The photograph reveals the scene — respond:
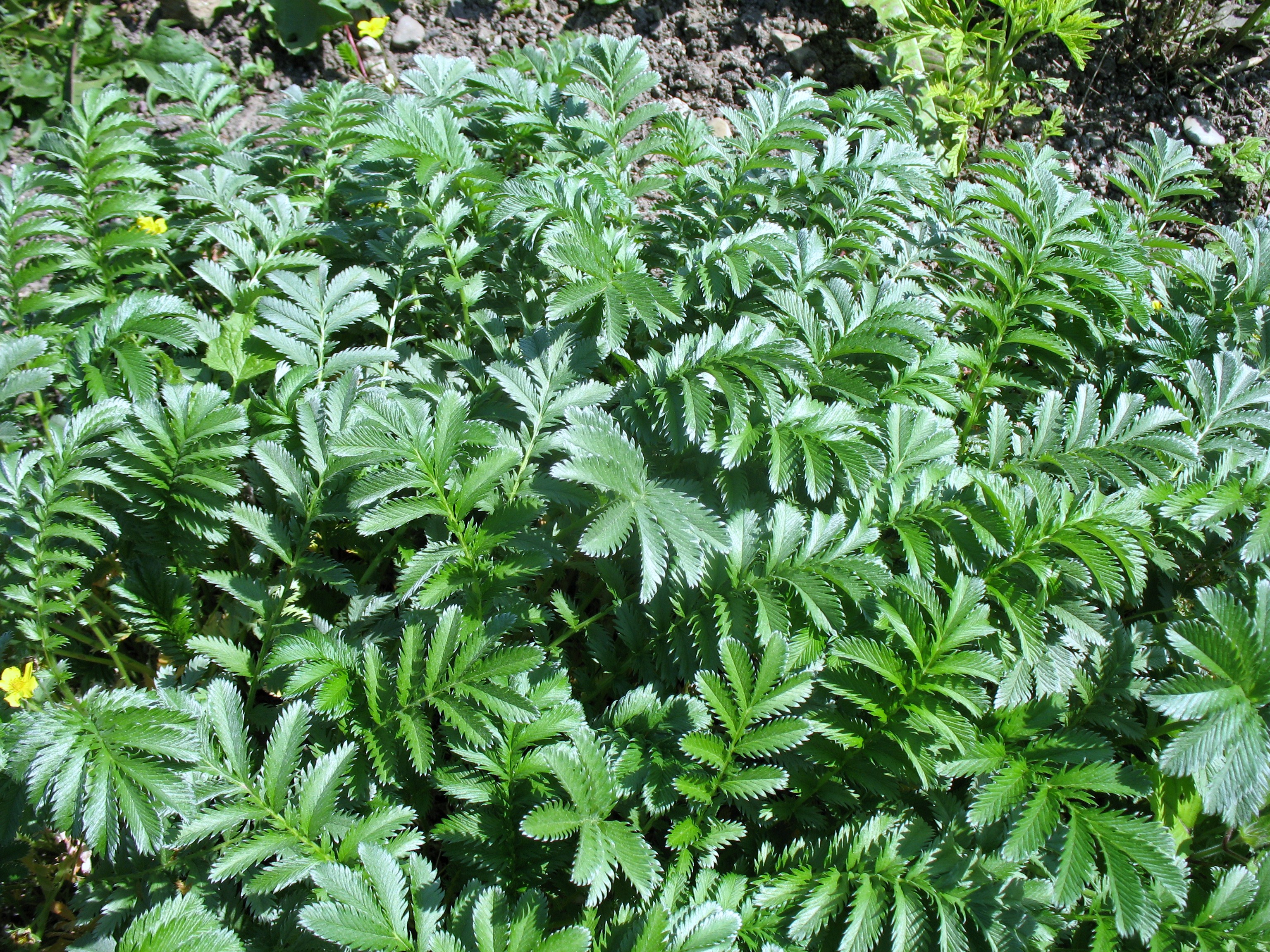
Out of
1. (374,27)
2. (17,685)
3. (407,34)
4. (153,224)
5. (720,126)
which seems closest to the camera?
(17,685)

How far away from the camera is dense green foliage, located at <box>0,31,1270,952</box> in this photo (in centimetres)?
144

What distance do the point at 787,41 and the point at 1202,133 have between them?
186 centimetres

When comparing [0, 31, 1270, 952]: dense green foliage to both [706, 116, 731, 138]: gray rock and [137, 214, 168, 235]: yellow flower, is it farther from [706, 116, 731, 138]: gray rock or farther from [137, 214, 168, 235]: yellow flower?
[706, 116, 731, 138]: gray rock

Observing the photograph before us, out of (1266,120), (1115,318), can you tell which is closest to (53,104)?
(1115,318)

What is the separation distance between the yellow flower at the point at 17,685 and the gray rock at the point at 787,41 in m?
3.57

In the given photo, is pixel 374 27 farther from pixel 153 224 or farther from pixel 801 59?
pixel 801 59

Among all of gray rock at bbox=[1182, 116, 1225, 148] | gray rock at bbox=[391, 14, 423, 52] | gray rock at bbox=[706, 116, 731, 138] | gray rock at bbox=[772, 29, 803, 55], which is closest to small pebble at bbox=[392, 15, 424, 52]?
gray rock at bbox=[391, 14, 423, 52]

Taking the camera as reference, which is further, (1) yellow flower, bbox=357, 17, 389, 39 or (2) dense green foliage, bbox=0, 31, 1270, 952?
(1) yellow flower, bbox=357, 17, 389, 39

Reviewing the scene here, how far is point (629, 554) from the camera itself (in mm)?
1746

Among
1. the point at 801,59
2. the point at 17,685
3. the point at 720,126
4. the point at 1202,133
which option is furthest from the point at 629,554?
the point at 1202,133

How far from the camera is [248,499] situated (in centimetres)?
218

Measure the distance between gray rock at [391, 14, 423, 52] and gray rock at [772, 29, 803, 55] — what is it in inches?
61.6

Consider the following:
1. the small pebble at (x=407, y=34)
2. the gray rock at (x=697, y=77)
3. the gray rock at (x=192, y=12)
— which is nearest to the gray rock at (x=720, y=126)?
the gray rock at (x=697, y=77)

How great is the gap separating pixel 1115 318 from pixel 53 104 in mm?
3884
